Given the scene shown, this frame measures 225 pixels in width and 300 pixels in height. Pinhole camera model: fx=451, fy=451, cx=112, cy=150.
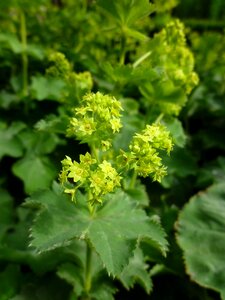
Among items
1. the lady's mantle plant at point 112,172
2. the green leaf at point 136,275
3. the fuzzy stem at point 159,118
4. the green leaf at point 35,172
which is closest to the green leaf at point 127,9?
the lady's mantle plant at point 112,172

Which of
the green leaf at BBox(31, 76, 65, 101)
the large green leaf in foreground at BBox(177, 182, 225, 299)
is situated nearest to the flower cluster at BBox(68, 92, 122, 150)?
the large green leaf in foreground at BBox(177, 182, 225, 299)

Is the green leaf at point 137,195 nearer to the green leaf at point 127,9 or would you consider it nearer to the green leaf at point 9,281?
the green leaf at point 9,281

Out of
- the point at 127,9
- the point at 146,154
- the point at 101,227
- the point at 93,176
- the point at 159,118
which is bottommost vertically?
the point at 101,227

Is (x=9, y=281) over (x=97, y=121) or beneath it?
beneath

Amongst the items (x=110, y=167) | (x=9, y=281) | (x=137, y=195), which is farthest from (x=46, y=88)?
(x=110, y=167)

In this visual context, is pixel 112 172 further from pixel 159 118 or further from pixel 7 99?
pixel 7 99

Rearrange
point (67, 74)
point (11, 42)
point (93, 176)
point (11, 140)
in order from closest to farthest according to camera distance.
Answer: point (93, 176), point (67, 74), point (11, 140), point (11, 42)
